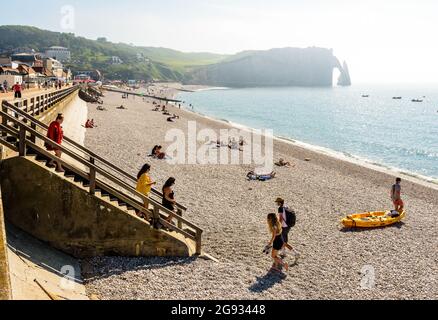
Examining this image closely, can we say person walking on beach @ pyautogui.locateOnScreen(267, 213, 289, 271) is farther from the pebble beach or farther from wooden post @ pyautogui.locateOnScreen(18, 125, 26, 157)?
wooden post @ pyautogui.locateOnScreen(18, 125, 26, 157)

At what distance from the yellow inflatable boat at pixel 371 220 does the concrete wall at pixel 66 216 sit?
31.6 feet

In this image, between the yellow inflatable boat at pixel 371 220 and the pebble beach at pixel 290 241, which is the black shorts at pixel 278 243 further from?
the yellow inflatable boat at pixel 371 220

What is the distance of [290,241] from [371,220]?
16.1 ft

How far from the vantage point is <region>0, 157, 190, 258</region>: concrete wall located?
10289 millimetres

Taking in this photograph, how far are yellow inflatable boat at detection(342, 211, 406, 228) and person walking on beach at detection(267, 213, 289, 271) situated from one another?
6430mm

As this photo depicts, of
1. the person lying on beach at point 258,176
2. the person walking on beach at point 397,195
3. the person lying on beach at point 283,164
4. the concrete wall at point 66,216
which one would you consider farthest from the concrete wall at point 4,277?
the person lying on beach at point 283,164

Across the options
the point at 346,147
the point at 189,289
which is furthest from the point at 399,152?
the point at 189,289

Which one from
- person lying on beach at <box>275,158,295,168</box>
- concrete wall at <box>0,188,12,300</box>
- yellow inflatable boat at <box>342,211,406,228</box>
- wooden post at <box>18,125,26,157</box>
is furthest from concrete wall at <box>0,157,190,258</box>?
person lying on beach at <box>275,158,295,168</box>

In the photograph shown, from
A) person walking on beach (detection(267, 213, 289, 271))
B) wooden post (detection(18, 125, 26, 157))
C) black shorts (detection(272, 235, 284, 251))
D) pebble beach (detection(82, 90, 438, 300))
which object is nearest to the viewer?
wooden post (detection(18, 125, 26, 157))

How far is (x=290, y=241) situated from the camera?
50.3 ft

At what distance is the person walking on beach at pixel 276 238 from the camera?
11.7 meters

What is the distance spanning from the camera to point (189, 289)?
33.7ft

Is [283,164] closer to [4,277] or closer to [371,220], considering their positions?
[371,220]
